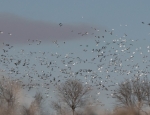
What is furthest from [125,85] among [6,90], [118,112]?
[118,112]

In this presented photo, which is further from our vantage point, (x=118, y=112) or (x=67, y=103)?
(x=67, y=103)

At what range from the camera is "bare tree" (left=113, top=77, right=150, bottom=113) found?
100938 millimetres

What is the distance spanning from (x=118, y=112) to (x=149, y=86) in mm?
62415

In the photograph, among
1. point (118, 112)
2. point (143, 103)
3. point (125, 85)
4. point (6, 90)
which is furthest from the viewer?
point (6, 90)

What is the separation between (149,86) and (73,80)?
70.9 feet

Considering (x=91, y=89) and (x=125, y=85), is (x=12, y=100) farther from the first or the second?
(x=125, y=85)

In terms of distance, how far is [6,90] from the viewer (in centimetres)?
12194

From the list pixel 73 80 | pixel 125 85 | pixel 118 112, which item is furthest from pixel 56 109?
pixel 118 112

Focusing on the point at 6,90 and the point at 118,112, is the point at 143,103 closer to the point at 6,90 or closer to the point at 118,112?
the point at 6,90

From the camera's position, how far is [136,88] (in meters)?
103

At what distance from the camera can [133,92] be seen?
10262 centimetres

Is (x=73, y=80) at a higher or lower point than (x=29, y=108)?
higher

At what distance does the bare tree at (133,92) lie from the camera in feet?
331

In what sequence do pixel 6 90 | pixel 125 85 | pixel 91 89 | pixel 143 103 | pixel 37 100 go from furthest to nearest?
pixel 37 100 < pixel 6 90 < pixel 91 89 < pixel 125 85 < pixel 143 103
